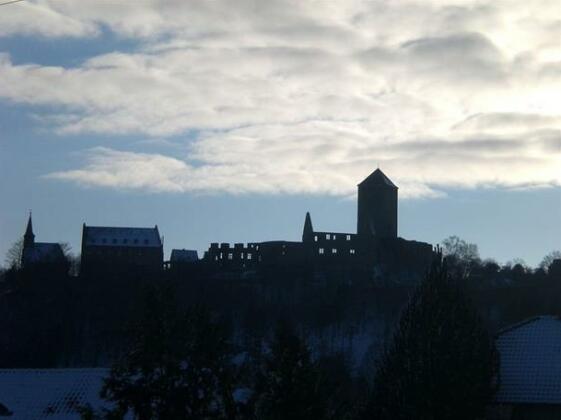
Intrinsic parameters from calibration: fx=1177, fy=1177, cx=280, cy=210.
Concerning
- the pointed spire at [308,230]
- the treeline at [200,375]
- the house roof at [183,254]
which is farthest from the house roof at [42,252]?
the treeline at [200,375]

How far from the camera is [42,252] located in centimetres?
10919

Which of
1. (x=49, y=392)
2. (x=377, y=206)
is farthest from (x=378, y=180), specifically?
(x=49, y=392)

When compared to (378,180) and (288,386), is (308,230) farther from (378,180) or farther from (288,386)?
(288,386)

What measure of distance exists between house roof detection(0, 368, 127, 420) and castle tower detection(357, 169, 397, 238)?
6405 cm

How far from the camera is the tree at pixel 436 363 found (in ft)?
89.6

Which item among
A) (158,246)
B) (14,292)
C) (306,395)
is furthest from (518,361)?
(158,246)

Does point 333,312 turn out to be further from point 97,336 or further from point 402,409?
point 402,409

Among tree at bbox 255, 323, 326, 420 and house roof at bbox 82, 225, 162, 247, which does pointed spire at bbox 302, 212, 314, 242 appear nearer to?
house roof at bbox 82, 225, 162, 247

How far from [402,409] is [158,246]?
8421 cm

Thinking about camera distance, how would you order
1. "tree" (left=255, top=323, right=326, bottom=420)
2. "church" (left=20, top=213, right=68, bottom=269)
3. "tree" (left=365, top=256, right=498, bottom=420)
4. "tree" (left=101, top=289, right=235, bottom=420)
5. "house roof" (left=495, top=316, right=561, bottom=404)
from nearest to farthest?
"tree" (left=101, top=289, right=235, bottom=420)
"tree" (left=255, top=323, right=326, bottom=420)
"tree" (left=365, top=256, right=498, bottom=420)
"house roof" (left=495, top=316, right=561, bottom=404)
"church" (left=20, top=213, right=68, bottom=269)

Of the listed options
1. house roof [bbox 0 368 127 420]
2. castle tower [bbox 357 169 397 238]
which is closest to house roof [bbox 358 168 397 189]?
castle tower [bbox 357 169 397 238]

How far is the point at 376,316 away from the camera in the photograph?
83500mm

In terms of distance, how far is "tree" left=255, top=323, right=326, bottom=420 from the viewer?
21.6 m

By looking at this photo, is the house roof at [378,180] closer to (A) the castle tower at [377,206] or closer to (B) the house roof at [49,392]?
(A) the castle tower at [377,206]
